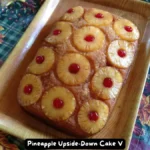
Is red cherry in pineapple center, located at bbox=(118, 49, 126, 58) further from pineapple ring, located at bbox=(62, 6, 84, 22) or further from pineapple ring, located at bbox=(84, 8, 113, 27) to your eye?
pineapple ring, located at bbox=(62, 6, 84, 22)

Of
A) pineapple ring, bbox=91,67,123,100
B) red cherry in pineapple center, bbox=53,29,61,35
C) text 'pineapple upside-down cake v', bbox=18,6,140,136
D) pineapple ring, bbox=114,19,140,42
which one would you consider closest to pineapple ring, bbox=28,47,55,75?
text 'pineapple upside-down cake v', bbox=18,6,140,136

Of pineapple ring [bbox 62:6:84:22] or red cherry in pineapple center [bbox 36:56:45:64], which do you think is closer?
red cherry in pineapple center [bbox 36:56:45:64]

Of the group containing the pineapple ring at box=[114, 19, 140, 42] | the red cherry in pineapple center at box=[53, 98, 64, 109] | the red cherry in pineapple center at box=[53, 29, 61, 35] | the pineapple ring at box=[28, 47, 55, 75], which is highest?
the red cherry in pineapple center at box=[53, 29, 61, 35]

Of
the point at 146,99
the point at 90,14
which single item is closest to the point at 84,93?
the point at 146,99

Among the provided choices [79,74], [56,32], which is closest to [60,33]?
[56,32]

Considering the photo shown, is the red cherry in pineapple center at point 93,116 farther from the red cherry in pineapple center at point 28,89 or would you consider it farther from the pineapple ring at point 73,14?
the pineapple ring at point 73,14

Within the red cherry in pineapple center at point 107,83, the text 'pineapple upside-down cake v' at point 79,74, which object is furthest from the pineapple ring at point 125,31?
the red cherry in pineapple center at point 107,83
